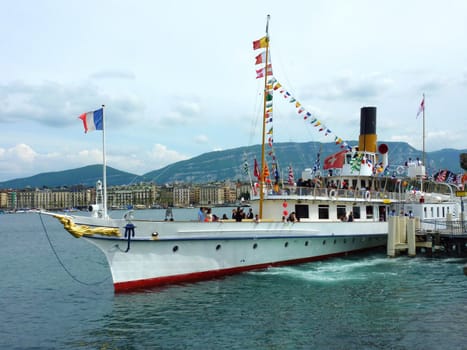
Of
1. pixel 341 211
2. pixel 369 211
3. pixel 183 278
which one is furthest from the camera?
pixel 369 211

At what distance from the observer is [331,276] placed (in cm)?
2266

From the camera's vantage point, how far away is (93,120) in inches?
756

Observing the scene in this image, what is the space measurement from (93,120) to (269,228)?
31.6 ft

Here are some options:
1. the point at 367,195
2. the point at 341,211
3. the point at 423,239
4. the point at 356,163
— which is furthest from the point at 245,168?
the point at 423,239

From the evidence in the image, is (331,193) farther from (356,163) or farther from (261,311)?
(261,311)

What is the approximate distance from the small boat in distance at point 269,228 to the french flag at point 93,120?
2.35 m

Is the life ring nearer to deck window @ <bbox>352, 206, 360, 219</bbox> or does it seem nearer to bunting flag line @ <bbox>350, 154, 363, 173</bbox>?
deck window @ <bbox>352, 206, 360, 219</bbox>

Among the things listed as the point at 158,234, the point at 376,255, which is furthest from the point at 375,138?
the point at 158,234

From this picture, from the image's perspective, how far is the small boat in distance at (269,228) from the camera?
19625 millimetres

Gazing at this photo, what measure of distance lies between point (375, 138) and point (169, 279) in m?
18.9

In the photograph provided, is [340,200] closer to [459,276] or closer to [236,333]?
[459,276]

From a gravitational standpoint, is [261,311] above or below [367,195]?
below

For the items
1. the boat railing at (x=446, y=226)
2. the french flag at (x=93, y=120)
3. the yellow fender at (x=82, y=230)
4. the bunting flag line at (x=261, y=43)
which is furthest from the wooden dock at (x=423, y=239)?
the french flag at (x=93, y=120)

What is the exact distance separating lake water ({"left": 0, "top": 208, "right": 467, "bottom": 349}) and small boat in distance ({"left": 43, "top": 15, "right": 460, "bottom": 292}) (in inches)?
31.9
